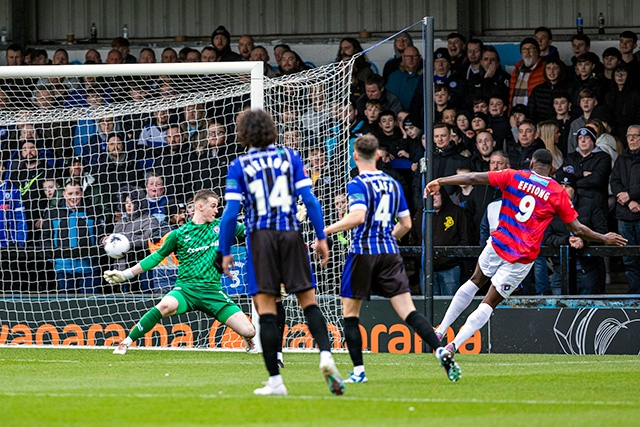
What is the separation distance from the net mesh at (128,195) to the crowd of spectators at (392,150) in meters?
0.03

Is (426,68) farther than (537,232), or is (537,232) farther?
(426,68)

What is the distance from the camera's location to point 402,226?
818 cm

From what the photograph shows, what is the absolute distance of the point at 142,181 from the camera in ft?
49.6

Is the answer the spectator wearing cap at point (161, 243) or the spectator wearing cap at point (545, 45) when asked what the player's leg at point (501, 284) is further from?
the spectator wearing cap at point (545, 45)

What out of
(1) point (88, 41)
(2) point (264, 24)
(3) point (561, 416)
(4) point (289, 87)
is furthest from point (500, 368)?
(1) point (88, 41)

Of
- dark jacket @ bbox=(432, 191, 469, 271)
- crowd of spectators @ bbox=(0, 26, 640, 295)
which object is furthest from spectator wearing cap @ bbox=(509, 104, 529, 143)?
dark jacket @ bbox=(432, 191, 469, 271)

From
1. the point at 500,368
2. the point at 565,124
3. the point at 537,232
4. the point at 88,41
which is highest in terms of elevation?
the point at 88,41

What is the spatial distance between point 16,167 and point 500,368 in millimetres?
8107

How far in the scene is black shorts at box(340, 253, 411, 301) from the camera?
791 cm

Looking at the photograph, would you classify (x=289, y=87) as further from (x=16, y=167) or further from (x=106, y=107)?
(x=16, y=167)

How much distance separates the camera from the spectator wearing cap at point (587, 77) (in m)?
14.0

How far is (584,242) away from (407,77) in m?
3.89

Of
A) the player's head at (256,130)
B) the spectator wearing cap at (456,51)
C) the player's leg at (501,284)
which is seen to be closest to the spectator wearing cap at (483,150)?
the spectator wearing cap at (456,51)

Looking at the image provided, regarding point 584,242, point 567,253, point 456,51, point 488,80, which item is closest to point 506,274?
point 567,253
